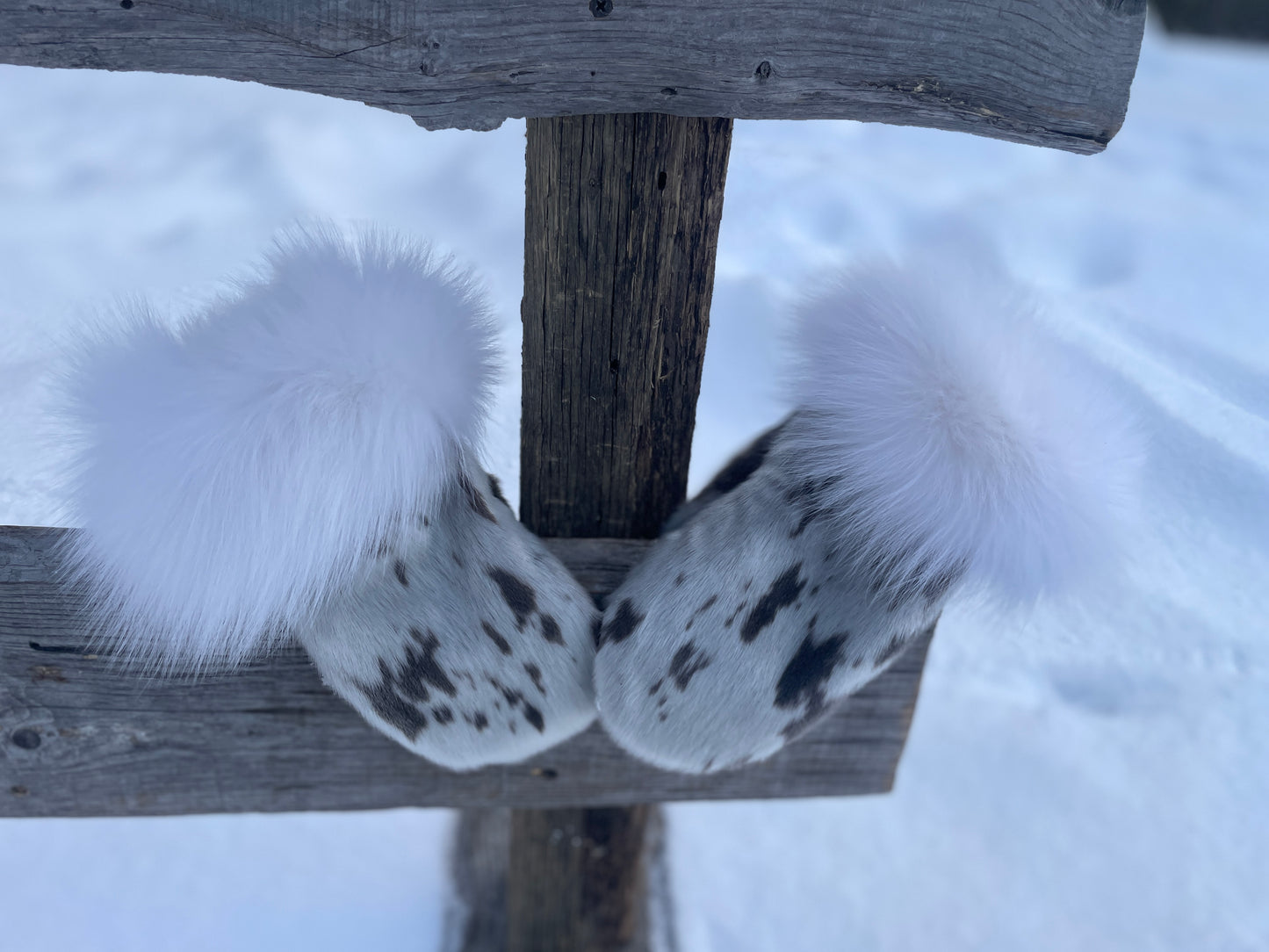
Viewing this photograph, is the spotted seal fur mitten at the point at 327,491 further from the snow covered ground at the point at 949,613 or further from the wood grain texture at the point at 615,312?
the snow covered ground at the point at 949,613

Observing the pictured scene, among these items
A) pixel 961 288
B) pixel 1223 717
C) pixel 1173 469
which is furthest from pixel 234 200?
pixel 1223 717

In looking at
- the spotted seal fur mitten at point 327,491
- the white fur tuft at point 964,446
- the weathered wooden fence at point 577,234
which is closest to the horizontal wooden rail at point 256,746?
the weathered wooden fence at point 577,234

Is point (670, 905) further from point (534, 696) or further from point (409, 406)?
point (409, 406)

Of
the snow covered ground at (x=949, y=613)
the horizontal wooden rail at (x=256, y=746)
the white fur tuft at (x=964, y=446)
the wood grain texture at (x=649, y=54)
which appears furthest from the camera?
the snow covered ground at (x=949, y=613)

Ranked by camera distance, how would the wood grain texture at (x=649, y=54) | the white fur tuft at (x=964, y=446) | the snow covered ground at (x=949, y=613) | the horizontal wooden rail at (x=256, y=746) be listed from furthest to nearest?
1. the snow covered ground at (x=949, y=613)
2. the horizontal wooden rail at (x=256, y=746)
3. the white fur tuft at (x=964, y=446)
4. the wood grain texture at (x=649, y=54)

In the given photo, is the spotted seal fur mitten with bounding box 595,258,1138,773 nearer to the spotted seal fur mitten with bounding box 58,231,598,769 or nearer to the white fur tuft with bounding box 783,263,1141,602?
the white fur tuft with bounding box 783,263,1141,602
